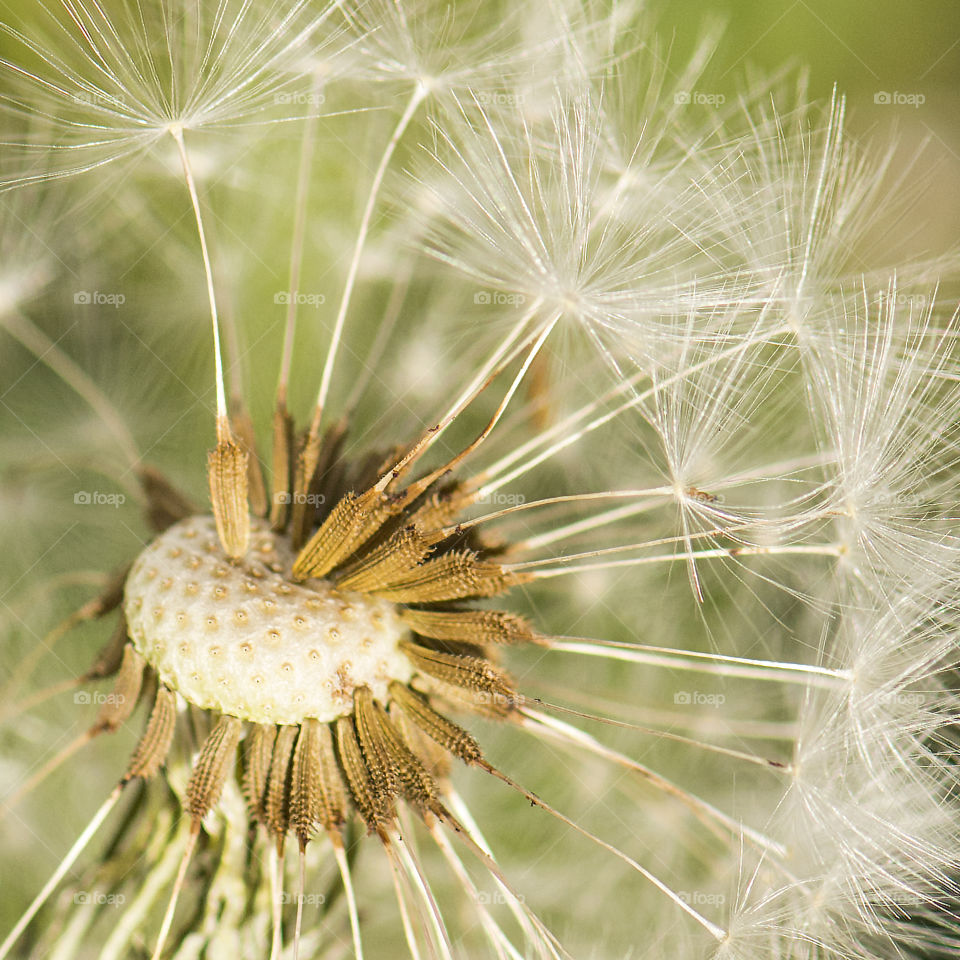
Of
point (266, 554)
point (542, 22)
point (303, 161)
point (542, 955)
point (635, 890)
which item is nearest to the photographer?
point (266, 554)

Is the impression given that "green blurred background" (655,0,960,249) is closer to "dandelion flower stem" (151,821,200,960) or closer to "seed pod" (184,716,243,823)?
"seed pod" (184,716,243,823)

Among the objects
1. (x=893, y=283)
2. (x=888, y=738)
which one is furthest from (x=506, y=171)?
(x=888, y=738)

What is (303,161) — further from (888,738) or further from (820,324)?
(888,738)

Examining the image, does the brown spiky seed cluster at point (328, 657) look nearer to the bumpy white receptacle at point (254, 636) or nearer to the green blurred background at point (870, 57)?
the bumpy white receptacle at point (254, 636)

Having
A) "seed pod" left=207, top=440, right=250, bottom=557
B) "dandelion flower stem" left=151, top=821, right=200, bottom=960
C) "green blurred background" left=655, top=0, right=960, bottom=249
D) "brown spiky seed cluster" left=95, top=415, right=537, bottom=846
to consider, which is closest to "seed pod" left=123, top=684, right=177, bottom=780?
"brown spiky seed cluster" left=95, top=415, right=537, bottom=846

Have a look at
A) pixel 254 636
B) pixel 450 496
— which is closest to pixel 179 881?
pixel 254 636

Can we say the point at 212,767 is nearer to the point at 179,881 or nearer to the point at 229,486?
the point at 179,881

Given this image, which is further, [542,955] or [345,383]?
[345,383]

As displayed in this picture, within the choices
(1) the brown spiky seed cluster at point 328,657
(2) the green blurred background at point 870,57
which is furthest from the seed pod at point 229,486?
(2) the green blurred background at point 870,57
